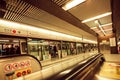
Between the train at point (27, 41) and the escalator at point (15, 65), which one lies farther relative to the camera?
the train at point (27, 41)

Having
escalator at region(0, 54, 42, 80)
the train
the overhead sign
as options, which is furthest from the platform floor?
the overhead sign

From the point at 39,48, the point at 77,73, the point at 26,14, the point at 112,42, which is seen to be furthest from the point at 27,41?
the point at 112,42

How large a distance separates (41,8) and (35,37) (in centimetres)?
190

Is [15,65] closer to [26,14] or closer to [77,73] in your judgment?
[26,14]

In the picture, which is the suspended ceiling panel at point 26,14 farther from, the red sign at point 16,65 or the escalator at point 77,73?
the escalator at point 77,73

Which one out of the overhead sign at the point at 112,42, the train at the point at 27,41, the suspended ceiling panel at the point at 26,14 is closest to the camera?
the suspended ceiling panel at the point at 26,14

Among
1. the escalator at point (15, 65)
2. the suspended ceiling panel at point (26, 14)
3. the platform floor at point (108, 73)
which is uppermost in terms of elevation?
the suspended ceiling panel at point (26, 14)

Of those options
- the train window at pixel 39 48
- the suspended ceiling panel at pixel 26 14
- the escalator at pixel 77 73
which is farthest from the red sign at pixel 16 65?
the escalator at pixel 77 73

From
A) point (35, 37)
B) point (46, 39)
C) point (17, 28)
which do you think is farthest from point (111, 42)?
point (17, 28)

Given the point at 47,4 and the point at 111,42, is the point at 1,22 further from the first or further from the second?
the point at 111,42

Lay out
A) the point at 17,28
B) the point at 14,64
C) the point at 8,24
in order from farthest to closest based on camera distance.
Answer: the point at 17,28 < the point at 8,24 < the point at 14,64

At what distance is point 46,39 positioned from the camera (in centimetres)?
498

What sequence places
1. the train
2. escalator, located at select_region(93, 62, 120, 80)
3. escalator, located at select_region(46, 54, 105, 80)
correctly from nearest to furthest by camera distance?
escalator, located at select_region(46, 54, 105, 80)
escalator, located at select_region(93, 62, 120, 80)
the train

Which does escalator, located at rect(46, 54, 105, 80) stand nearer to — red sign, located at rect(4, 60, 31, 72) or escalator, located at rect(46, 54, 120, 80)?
escalator, located at rect(46, 54, 120, 80)
